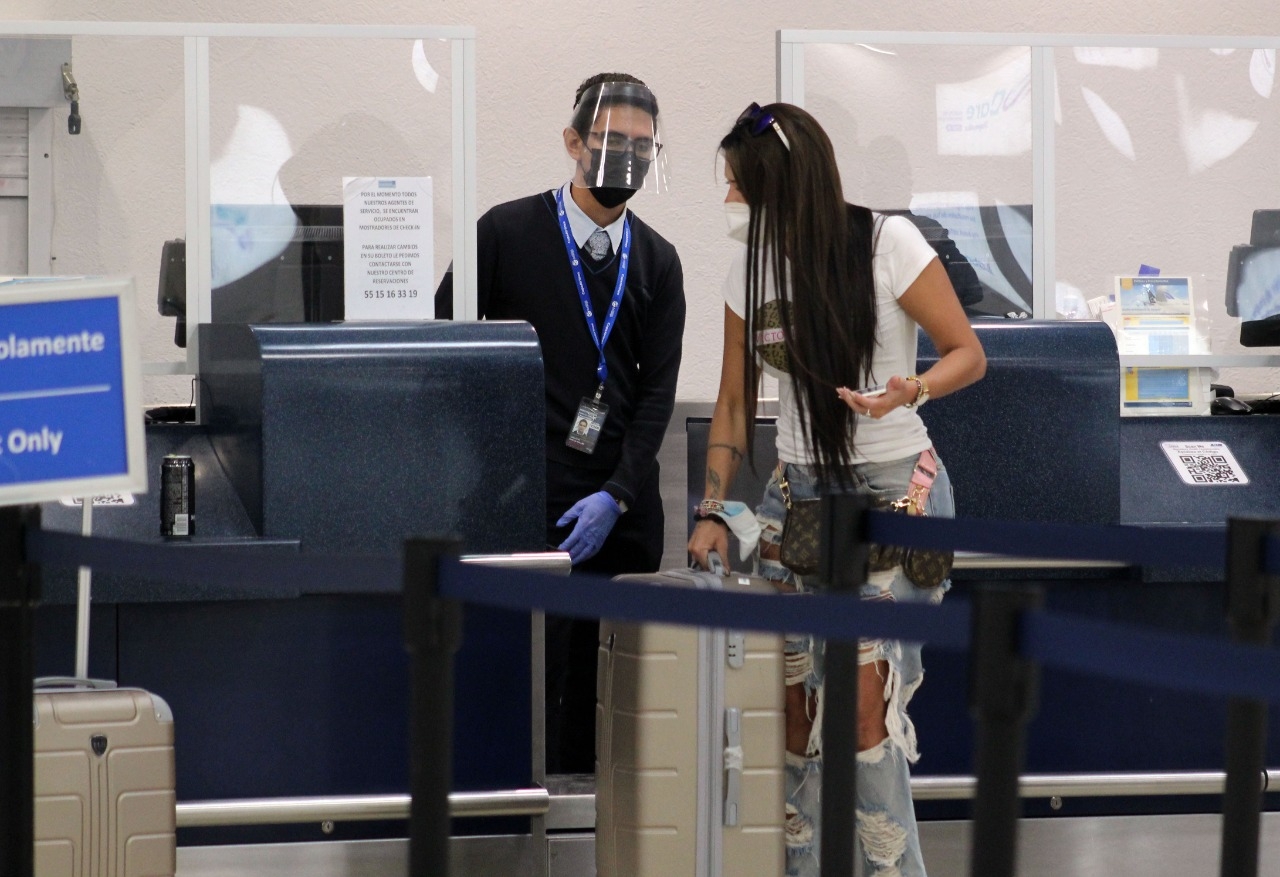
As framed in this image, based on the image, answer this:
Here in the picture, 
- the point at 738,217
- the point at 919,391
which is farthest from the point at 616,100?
the point at 919,391

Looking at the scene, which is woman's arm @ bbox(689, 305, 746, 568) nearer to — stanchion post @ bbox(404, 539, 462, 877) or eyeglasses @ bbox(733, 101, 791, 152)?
eyeglasses @ bbox(733, 101, 791, 152)

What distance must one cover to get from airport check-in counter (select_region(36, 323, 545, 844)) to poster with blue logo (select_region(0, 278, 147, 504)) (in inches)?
45.2

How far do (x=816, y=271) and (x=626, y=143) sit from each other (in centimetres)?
98

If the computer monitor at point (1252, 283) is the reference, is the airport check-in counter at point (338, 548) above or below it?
below

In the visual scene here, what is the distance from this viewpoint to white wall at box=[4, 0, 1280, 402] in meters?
5.82

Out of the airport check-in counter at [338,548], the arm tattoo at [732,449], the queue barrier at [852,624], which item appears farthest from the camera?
the airport check-in counter at [338,548]

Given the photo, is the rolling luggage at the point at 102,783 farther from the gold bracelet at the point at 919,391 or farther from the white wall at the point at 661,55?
the white wall at the point at 661,55

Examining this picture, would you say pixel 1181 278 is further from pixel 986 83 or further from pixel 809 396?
pixel 809 396

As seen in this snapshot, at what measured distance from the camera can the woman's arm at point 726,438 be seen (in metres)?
2.69

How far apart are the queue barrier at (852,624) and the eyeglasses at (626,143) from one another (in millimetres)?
Answer: 1673

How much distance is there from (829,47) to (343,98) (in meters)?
1.10

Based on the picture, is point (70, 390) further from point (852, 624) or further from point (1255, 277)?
point (1255, 277)

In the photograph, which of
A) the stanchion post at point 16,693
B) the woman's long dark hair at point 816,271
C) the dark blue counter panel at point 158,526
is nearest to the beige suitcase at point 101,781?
the dark blue counter panel at point 158,526

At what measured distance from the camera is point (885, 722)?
2467 mm
